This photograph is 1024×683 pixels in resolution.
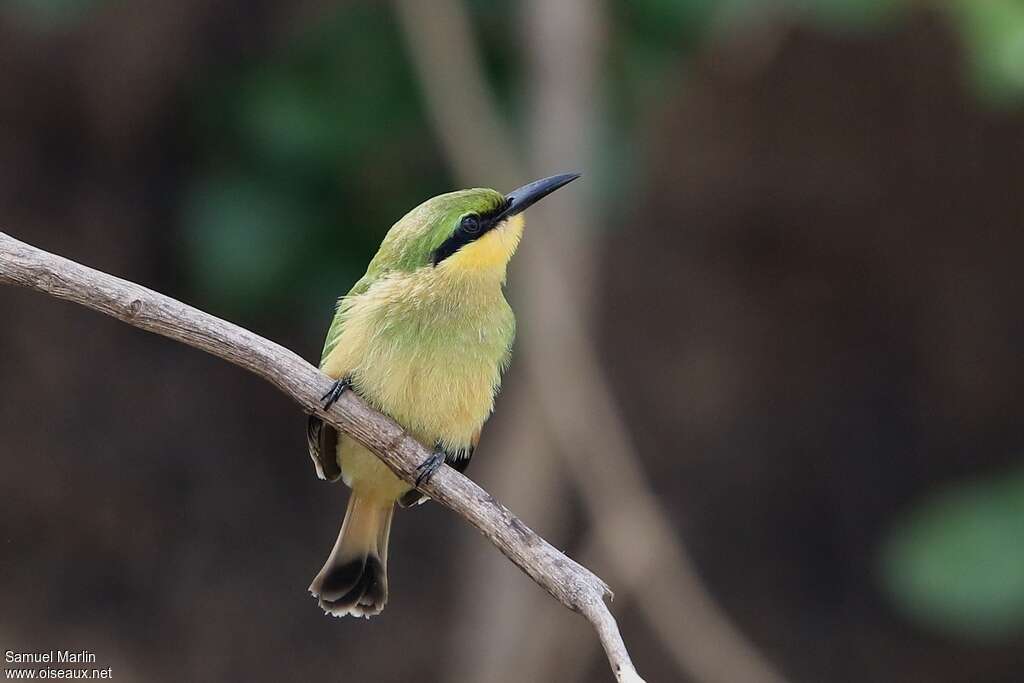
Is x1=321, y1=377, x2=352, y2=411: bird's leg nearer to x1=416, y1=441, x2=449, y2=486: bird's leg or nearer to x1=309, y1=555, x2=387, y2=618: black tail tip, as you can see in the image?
x1=416, y1=441, x2=449, y2=486: bird's leg

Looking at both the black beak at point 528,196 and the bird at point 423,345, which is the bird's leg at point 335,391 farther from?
the black beak at point 528,196

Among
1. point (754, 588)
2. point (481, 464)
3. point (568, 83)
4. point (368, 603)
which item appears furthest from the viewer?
point (754, 588)

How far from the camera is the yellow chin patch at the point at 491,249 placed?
279 cm

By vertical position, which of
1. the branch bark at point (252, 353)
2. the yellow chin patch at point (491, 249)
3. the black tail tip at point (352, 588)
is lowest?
the black tail tip at point (352, 588)

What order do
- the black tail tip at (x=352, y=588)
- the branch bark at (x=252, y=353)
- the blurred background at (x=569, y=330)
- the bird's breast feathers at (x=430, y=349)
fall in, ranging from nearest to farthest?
the branch bark at (x=252, y=353) → the bird's breast feathers at (x=430, y=349) → the black tail tip at (x=352, y=588) → the blurred background at (x=569, y=330)

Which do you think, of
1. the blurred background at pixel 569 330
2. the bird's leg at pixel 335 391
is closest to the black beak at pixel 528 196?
the bird's leg at pixel 335 391

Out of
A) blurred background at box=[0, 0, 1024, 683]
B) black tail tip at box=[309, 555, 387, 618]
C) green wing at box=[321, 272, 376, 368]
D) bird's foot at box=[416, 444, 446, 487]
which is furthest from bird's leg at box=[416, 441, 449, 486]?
blurred background at box=[0, 0, 1024, 683]

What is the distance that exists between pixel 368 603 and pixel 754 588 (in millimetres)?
3491

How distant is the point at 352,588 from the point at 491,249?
35.3 inches

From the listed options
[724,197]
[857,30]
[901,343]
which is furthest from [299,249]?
[901,343]

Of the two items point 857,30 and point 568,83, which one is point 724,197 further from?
point 568,83

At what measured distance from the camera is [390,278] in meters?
2.85

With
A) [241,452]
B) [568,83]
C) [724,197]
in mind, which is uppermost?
[724,197]

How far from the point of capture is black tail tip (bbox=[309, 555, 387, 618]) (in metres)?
3.03
